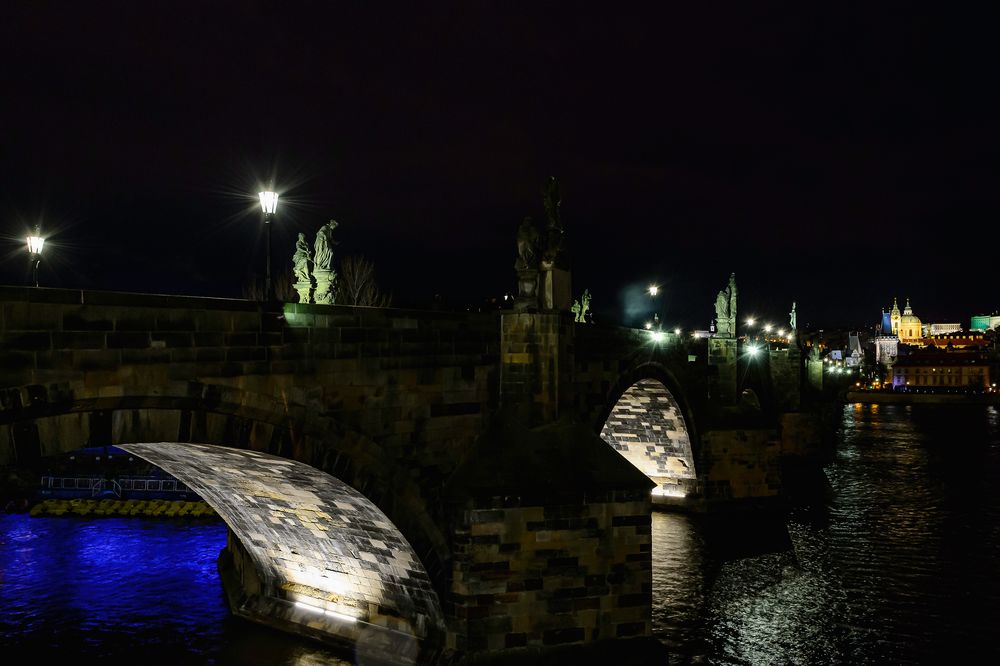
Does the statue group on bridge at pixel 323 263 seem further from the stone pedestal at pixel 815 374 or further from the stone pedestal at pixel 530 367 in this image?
the stone pedestal at pixel 815 374

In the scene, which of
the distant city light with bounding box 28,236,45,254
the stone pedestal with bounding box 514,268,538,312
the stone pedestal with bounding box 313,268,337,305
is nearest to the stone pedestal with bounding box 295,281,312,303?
the stone pedestal with bounding box 313,268,337,305

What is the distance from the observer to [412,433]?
14.2 meters

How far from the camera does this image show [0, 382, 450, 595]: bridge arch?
891 centimetres

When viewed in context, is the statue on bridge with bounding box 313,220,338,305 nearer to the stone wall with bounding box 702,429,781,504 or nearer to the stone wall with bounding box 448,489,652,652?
the stone wall with bounding box 448,489,652,652

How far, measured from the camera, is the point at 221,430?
431 inches

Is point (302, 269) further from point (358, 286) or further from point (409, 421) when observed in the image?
point (358, 286)

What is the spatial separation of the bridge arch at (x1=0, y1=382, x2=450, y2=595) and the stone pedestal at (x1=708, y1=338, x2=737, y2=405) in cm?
2211

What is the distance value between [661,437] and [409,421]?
19801 millimetres

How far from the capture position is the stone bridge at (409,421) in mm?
9305

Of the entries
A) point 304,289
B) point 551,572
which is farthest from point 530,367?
point 304,289

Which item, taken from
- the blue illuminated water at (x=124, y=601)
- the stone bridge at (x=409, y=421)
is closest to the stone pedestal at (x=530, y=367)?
the stone bridge at (x=409, y=421)

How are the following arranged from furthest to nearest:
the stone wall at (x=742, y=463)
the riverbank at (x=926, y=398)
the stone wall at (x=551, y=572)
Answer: the riverbank at (x=926, y=398) < the stone wall at (x=742, y=463) < the stone wall at (x=551, y=572)

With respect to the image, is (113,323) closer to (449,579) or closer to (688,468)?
(449,579)

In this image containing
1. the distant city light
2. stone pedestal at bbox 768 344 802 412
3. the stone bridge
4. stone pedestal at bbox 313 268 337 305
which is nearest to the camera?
the stone bridge
